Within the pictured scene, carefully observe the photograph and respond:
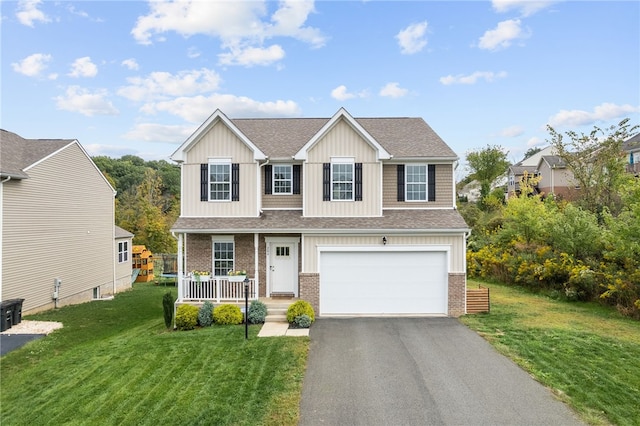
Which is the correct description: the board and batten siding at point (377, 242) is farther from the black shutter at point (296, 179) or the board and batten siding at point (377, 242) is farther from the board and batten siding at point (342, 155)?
the black shutter at point (296, 179)

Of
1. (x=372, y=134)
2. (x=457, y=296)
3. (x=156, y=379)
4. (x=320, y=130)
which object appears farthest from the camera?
(x=372, y=134)

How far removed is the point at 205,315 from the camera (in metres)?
12.5

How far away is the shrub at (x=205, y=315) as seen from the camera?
1241 centimetres

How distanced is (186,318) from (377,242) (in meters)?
7.07

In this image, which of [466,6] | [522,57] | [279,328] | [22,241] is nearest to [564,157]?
[522,57]

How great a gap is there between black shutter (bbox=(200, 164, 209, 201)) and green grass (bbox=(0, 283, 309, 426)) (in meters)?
5.03

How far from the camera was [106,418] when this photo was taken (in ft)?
22.5

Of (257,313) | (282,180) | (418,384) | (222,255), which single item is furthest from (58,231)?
(418,384)

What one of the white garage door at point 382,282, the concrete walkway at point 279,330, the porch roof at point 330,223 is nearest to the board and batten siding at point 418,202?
the porch roof at point 330,223

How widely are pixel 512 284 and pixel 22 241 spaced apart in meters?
24.5

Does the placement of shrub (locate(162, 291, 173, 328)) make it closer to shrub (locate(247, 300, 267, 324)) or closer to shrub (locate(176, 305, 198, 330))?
shrub (locate(176, 305, 198, 330))

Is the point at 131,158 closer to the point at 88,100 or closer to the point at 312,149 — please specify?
the point at 88,100

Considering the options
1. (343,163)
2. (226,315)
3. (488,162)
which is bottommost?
(226,315)

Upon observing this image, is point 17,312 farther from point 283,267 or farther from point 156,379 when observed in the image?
point 283,267
